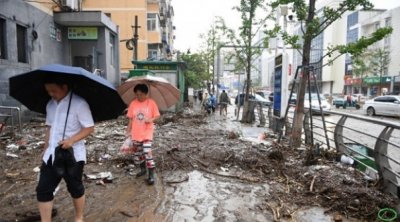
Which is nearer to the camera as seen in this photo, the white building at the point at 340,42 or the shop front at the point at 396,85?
the shop front at the point at 396,85

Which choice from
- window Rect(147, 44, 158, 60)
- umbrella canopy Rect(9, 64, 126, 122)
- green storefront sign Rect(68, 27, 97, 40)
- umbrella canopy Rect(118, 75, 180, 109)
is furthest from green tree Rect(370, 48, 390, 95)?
umbrella canopy Rect(9, 64, 126, 122)

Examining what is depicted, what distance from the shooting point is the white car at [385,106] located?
2303 centimetres

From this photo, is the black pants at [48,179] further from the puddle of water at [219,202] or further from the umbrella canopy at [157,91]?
the umbrella canopy at [157,91]

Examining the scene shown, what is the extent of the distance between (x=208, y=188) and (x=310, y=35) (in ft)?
14.2

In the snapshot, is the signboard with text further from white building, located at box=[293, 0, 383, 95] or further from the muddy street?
white building, located at box=[293, 0, 383, 95]

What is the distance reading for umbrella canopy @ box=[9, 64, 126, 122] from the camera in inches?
125

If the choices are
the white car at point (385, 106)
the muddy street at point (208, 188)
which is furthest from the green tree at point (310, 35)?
the white car at point (385, 106)

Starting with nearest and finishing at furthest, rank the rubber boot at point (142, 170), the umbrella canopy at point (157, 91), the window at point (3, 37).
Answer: the umbrella canopy at point (157, 91) < the rubber boot at point (142, 170) < the window at point (3, 37)

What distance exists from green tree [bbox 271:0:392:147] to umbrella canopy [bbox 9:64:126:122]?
5313 millimetres

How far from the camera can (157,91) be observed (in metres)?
5.80

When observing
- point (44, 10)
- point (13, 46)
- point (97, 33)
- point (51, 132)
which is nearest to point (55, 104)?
point (51, 132)

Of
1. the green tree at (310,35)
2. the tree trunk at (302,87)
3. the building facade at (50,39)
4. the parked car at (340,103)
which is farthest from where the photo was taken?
the parked car at (340,103)

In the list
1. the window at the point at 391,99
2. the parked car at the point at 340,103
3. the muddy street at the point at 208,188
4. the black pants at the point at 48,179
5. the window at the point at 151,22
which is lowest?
the parked car at the point at 340,103

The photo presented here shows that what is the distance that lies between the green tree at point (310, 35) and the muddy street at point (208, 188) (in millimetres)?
958
